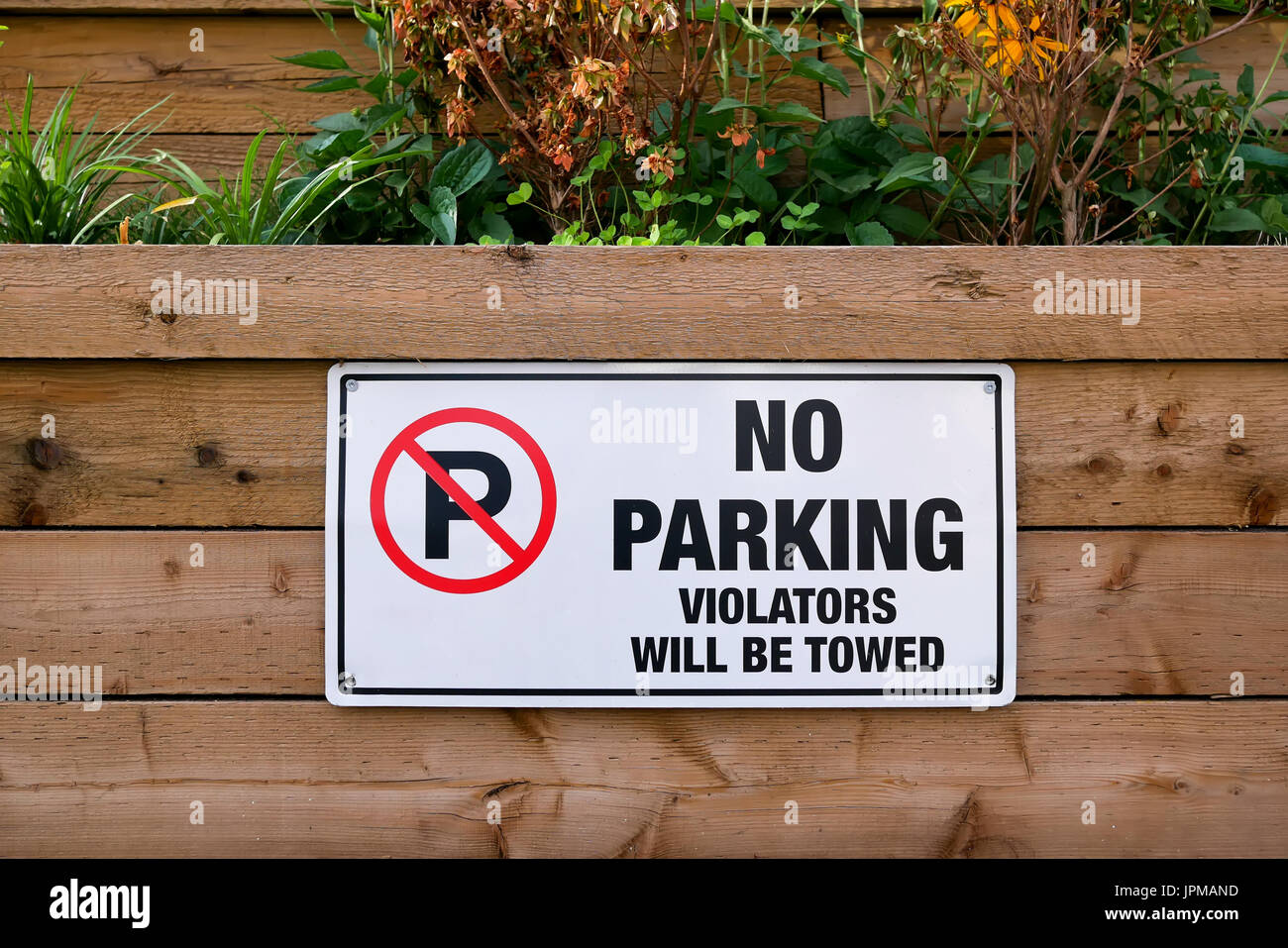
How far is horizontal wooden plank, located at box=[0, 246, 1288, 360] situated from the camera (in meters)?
1.02

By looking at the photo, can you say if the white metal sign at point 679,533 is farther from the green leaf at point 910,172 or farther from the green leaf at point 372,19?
the green leaf at point 372,19

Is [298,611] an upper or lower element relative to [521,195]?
lower

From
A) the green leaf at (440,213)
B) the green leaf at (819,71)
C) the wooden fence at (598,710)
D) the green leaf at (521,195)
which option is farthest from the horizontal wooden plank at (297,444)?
the green leaf at (819,71)

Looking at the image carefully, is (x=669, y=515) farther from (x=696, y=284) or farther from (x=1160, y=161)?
(x=1160, y=161)

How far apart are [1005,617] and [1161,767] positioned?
0.29m

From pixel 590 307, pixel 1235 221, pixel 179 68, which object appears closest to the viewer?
pixel 590 307

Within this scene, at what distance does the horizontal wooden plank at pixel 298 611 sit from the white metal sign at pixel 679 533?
2.1 inches

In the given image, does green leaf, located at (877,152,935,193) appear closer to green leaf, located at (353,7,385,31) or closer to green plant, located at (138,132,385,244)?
green plant, located at (138,132,385,244)

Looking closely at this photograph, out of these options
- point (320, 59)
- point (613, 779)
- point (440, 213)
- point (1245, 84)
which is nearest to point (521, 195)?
point (440, 213)

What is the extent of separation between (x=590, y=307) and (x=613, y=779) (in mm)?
609

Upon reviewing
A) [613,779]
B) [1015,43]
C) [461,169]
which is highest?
[1015,43]

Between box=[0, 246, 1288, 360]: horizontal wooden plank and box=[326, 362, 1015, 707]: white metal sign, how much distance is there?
0.04m

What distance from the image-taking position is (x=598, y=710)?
3.46 ft

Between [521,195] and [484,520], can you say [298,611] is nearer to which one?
[484,520]
